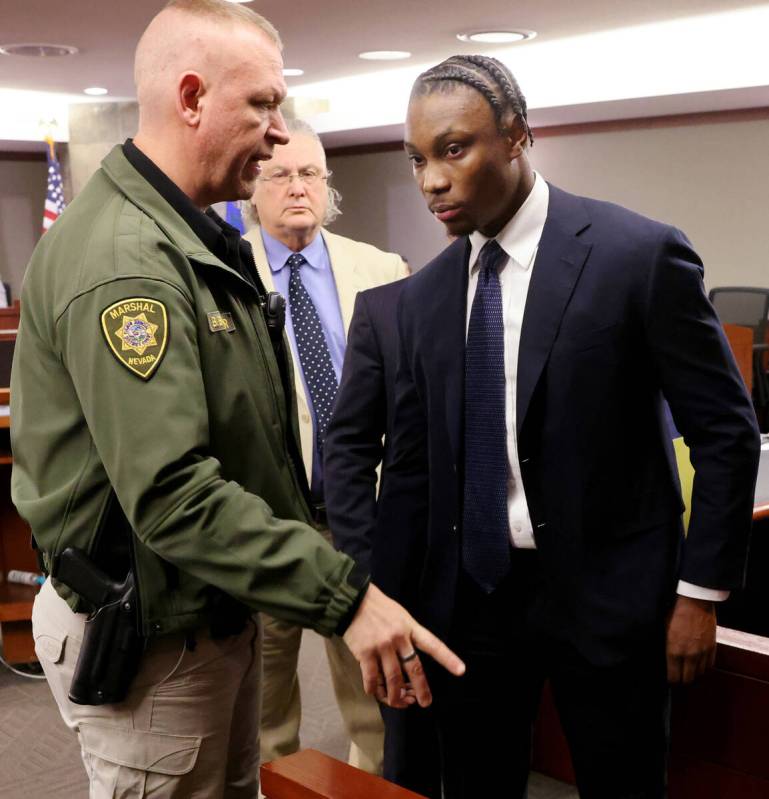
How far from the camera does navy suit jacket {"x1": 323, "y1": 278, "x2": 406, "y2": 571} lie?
5.95 ft

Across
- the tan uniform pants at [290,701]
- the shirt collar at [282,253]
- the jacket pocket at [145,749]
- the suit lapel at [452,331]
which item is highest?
the shirt collar at [282,253]

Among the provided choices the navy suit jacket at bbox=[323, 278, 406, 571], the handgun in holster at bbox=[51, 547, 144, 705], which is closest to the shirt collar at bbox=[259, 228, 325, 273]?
the navy suit jacket at bbox=[323, 278, 406, 571]

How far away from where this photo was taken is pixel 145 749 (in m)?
1.33

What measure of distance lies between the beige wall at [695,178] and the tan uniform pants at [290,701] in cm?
678

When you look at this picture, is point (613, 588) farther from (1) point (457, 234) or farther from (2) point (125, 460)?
(2) point (125, 460)

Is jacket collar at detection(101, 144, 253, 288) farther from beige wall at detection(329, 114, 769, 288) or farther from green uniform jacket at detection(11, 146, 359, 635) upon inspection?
beige wall at detection(329, 114, 769, 288)

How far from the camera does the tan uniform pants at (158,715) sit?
4.34ft

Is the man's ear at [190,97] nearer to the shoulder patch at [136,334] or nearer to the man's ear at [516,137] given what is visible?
the shoulder patch at [136,334]

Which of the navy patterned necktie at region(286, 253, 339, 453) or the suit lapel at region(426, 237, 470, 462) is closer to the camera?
A: the suit lapel at region(426, 237, 470, 462)

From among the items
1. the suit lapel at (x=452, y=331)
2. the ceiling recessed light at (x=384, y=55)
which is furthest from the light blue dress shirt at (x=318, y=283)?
the ceiling recessed light at (x=384, y=55)

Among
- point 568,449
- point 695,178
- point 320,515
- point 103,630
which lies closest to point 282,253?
point 320,515

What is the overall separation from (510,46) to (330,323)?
239 inches

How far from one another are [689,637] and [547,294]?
0.52 m

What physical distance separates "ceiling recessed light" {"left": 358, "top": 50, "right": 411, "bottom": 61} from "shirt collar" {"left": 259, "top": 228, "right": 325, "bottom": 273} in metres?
5.79
